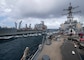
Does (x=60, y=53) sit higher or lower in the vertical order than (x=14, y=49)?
higher

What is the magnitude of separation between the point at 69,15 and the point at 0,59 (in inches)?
1781

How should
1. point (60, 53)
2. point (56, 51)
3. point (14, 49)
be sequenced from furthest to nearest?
point (14, 49), point (56, 51), point (60, 53)

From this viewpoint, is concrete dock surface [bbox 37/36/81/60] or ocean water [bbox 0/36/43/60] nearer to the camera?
concrete dock surface [bbox 37/36/81/60]

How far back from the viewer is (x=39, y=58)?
18.8m

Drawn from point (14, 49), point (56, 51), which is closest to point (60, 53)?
point (56, 51)

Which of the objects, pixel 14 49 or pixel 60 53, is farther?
pixel 14 49

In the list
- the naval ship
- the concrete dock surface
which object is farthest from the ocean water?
the concrete dock surface

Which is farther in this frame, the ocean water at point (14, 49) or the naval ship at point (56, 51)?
the ocean water at point (14, 49)

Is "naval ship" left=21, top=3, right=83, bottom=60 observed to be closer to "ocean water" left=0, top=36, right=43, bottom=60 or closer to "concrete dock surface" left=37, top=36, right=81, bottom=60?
"concrete dock surface" left=37, top=36, right=81, bottom=60

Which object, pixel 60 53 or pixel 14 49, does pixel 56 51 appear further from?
pixel 14 49

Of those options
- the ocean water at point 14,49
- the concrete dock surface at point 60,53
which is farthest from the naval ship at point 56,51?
the ocean water at point 14,49

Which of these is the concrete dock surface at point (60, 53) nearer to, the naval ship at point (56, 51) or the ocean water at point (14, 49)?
the naval ship at point (56, 51)

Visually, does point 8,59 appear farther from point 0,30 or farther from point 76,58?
point 0,30

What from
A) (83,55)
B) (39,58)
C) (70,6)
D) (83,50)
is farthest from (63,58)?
(70,6)
